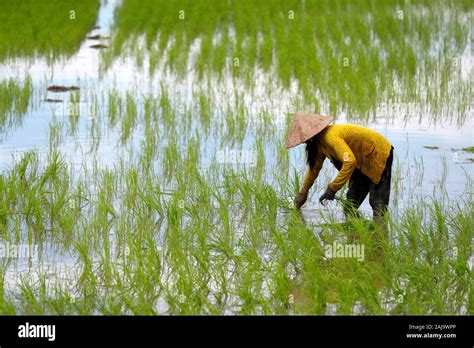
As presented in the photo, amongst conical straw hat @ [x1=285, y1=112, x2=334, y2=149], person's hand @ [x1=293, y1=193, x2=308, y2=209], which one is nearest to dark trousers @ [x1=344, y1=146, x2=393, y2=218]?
person's hand @ [x1=293, y1=193, x2=308, y2=209]

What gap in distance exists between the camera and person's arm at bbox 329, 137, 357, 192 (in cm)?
447

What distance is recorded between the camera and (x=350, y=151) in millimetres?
4504

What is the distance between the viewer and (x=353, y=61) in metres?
8.67

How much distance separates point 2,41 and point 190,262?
6440 millimetres

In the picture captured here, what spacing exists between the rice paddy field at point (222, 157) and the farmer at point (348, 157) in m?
0.12

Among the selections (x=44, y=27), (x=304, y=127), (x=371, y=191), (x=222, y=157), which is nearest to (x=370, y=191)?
(x=371, y=191)

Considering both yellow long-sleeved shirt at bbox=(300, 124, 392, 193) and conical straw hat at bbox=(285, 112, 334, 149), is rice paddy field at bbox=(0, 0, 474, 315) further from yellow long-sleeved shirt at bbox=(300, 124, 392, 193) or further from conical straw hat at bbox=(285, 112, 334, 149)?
conical straw hat at bbox=(285, 112, 334, 149)

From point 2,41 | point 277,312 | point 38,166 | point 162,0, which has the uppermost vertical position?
point 162,0

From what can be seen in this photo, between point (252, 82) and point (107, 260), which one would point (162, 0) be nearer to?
point (252, 82)

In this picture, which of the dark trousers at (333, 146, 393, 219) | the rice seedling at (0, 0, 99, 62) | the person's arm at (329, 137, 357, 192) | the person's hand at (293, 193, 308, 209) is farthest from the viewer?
the rice seedling at (0, 0, 99, 62)

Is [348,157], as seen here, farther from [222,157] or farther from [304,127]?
[222,157]

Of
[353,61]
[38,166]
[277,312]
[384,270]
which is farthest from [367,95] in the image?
[277,312]

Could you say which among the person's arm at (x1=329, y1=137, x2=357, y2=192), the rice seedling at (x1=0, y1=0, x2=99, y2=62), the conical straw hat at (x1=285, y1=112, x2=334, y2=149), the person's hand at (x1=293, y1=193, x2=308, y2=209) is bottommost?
the person's hand at (x1=293, y1=193, x2=308, y2=209)

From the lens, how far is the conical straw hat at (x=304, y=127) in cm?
450
